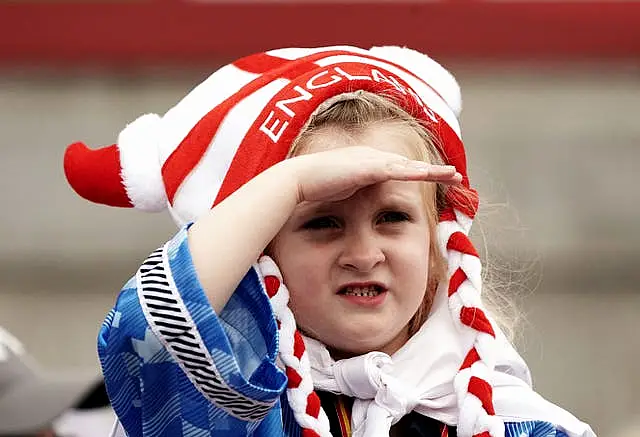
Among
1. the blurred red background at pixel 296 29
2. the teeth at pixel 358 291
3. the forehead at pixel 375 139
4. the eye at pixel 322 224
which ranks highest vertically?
the forehead at pixel 375 139

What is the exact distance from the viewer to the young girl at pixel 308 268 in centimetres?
151

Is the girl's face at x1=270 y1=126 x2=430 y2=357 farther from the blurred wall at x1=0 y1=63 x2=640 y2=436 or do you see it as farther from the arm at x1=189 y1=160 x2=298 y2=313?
the blurred wall at x1=0 y1=63 x2=640 y2=436

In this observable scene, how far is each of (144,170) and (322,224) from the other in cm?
26

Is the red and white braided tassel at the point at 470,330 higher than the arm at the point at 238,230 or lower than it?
lower

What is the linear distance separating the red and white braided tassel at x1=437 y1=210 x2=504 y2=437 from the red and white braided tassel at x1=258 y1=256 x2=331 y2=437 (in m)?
0.17

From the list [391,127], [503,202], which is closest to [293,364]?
[391,127]

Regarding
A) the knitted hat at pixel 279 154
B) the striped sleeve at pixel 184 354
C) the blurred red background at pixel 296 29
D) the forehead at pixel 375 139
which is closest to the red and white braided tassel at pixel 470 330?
the knitted hat at pixel 279 154

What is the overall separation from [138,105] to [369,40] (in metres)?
0.82

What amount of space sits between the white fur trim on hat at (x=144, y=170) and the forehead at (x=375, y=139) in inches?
7.8

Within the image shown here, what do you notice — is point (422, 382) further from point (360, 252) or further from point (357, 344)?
point (360, 252)

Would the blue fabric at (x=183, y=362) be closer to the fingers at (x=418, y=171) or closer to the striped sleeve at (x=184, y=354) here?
the striped sleeve at (x=184, y=354)

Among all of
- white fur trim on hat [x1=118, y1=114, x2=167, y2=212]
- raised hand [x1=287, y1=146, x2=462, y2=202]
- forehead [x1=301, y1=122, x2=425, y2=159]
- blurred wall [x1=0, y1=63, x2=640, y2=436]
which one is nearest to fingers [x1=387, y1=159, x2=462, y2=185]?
raised hand [x1=287, y1=146, x2=462, y2=202]

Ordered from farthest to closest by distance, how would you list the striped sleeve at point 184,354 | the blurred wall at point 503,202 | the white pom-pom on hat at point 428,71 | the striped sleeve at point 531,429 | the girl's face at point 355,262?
the blurred wall at point 503,202
the white pom-pom on hat at point 428,71
the striped sleeve at point 531,429
the girl's face at point 355,262
the striped sleeve at point 184,354

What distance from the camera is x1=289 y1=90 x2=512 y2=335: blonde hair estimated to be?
1658 mm
